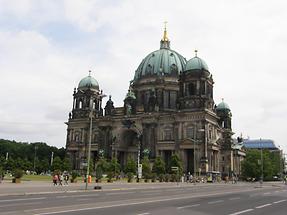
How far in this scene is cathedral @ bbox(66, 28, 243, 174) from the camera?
93.6 meters

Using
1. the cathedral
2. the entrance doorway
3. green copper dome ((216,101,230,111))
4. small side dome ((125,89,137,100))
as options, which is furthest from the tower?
green copper dome ((216,101,230,111))

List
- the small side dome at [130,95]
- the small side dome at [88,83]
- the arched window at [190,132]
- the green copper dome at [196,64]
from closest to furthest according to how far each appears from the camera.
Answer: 1. the arched window at [190,132]
2. the green copper dome at [196,64]
3. the small side dome at [130,95]
4. the small side dome at [88,83]

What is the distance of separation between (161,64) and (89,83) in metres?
24.0

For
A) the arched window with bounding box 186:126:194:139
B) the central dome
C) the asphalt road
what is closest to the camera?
the asphalt road

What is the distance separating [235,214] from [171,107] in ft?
297

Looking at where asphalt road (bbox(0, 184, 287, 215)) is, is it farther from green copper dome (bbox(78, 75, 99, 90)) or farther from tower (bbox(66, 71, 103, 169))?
green copper dome (bbox(78, 75, 99, 90))

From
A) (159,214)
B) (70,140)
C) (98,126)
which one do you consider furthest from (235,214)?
(70,140)

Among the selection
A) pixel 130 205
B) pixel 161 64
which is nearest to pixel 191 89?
pixel 161 64

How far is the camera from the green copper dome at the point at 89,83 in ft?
393

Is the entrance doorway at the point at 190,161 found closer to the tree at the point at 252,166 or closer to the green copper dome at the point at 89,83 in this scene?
the tree at the point at 252,166

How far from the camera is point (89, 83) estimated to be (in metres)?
120

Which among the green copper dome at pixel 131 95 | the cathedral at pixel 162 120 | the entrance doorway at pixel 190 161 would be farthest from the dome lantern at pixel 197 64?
the entrance doorway at pixel 190 161

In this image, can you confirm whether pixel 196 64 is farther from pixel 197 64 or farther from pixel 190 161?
pixel 190 161

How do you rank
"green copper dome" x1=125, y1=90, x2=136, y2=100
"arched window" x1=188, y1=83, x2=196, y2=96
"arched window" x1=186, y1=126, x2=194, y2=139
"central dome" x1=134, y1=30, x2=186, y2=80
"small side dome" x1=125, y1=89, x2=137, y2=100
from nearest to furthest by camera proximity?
"arched window" x1=186, y1=126, x2=194, y2=139
"arched window" x1=188, y1=83, x2=196, y2=96
"small side dome" x1=125, y1=89, x2=137, y2=100
"green copper dome" x1=125, y1=90, x2=136, y2=100
"central dome" x1=134, y1=30, x2=186, y2=80
